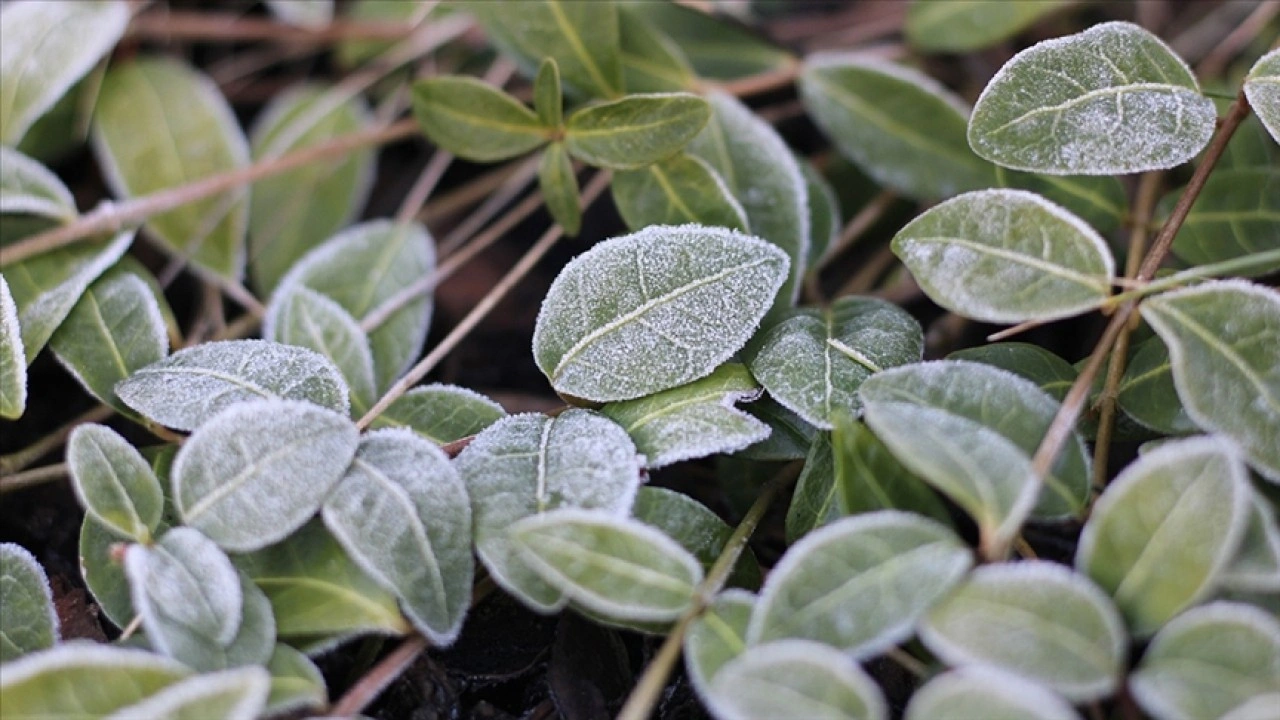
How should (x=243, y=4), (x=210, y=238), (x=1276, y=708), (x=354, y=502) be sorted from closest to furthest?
(x=1276, y=708) → (x=354, y=502) → (x=210, y=238) → (x=243, y=4)

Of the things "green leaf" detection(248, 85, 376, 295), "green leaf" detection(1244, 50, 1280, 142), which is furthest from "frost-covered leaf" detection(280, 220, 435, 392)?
"green leaf" detection(1244, 50, 1280, 142)

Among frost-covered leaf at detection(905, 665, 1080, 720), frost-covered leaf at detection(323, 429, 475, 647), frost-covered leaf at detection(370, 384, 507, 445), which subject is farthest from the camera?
frost-covered leaf at detection(370, 384, 507, 445)

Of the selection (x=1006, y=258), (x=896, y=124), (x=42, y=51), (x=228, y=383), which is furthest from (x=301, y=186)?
(x=1006, y=258)

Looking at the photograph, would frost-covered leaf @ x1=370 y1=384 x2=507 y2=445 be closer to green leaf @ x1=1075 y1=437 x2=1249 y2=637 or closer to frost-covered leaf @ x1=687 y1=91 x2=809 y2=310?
frost-covered leaf @ x1=687 y1=91 x2=809 y2=310

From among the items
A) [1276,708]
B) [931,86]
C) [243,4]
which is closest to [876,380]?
[1276,708]

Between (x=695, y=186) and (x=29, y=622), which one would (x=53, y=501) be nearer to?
(x=29, y=622)

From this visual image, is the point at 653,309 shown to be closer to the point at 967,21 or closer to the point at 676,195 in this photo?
the point at 676,195
